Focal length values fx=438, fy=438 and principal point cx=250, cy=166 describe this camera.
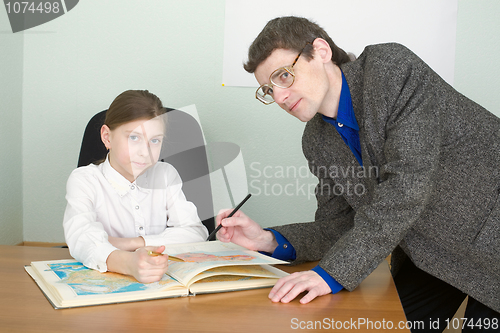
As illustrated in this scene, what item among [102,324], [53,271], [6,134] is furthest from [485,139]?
[6,134]

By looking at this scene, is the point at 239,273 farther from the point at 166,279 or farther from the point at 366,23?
the point at 366,23

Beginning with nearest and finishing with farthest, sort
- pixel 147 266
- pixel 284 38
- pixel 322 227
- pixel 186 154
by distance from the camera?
pixel 147 266 < pixel 284 38 < pixel 322 227 < pixel 186 154

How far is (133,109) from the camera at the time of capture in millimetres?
1291

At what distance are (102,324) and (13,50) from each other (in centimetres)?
209

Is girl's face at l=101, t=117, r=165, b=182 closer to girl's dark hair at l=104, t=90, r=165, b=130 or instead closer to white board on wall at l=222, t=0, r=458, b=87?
girl's dark hair at l=104, t=90, r=165, b=130

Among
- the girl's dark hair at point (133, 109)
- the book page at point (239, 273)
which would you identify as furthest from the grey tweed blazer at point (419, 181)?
the girl's dark hair at point (133, 109)

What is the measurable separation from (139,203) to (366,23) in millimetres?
1447

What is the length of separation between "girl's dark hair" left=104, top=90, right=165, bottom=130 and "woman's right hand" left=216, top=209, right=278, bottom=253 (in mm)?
430

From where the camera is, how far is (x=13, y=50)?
2248mm

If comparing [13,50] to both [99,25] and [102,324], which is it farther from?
[102,324]

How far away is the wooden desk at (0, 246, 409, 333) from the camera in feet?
2.01

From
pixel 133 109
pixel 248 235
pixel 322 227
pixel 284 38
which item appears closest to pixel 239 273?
pixel 248 235

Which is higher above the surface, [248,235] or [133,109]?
[133,109]

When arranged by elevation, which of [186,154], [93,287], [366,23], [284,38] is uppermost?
[366,23]
